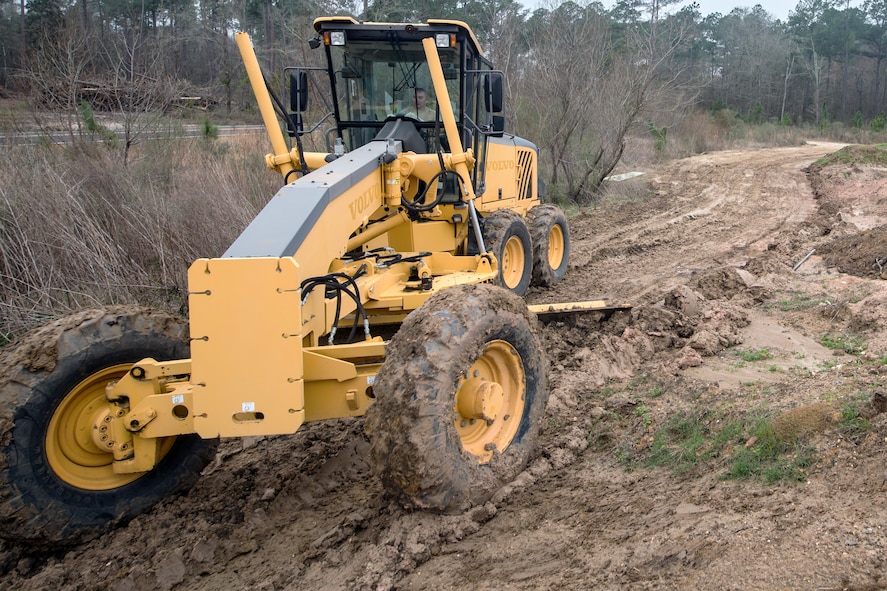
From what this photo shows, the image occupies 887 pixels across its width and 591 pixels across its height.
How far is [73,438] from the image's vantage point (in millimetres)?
4000

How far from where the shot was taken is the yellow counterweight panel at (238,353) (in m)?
3.54

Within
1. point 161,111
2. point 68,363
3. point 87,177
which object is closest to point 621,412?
point 68,363

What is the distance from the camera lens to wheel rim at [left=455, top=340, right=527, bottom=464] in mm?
4031

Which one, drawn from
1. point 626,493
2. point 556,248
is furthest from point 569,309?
point 556,248

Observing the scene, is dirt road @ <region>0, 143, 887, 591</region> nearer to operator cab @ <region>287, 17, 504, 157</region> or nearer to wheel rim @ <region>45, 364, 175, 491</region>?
wheel rim @ <region>45, 364, 175, 491</region>

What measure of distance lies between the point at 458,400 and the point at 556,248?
6392 mm

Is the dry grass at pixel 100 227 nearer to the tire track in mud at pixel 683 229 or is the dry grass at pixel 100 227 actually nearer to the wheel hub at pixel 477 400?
the tire track in mud at pixel 683 229

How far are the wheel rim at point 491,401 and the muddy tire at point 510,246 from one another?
2814mm

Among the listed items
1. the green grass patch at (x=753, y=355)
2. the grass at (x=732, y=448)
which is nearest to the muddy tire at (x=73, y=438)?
the grass at (x=732, y=448)

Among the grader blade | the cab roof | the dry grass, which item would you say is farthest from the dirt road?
the dry grass

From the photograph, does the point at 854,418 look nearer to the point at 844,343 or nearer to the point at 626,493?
the point at 626,493

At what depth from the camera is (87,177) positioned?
8430 mm

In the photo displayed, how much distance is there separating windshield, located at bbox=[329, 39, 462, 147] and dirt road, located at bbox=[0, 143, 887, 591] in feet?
8.08

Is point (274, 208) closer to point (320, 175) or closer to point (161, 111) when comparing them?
point (320, 175)
